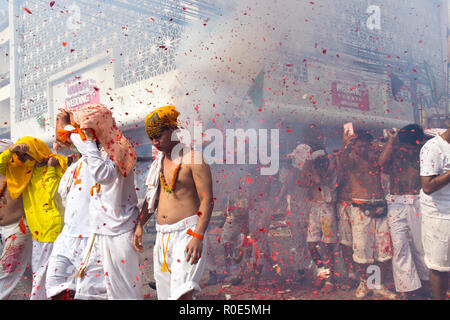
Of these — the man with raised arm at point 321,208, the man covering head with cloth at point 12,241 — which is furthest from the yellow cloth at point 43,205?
the man with raised arm at point 321,208

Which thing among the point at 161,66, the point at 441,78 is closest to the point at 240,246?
the point at 161,66

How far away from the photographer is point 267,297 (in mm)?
4113

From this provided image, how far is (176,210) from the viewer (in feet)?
9.56

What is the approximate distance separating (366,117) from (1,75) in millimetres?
5552

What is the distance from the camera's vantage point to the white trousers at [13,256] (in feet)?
12.5

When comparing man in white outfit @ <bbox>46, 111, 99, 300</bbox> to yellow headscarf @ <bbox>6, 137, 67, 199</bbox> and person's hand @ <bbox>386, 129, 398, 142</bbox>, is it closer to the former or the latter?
yellow headscarf @ <bbox>6, 137, 67, 199</bbox>

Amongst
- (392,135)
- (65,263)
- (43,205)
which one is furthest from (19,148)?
(392,135)

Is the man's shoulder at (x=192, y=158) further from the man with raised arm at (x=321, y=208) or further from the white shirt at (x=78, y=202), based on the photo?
the man with raised arm at (x=321, y=208)

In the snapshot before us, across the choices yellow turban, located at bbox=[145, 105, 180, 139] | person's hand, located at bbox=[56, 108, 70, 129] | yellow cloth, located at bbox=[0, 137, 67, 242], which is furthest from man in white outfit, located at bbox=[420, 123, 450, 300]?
yellow cloth, located at bbox=[0, 137, 67, 242]

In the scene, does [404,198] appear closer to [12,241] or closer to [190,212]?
[190,212]

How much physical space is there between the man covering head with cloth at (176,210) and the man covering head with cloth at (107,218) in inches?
5.5

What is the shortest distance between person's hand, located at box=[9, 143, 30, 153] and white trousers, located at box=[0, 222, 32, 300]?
741 mm

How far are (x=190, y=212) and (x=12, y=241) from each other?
2188mm
